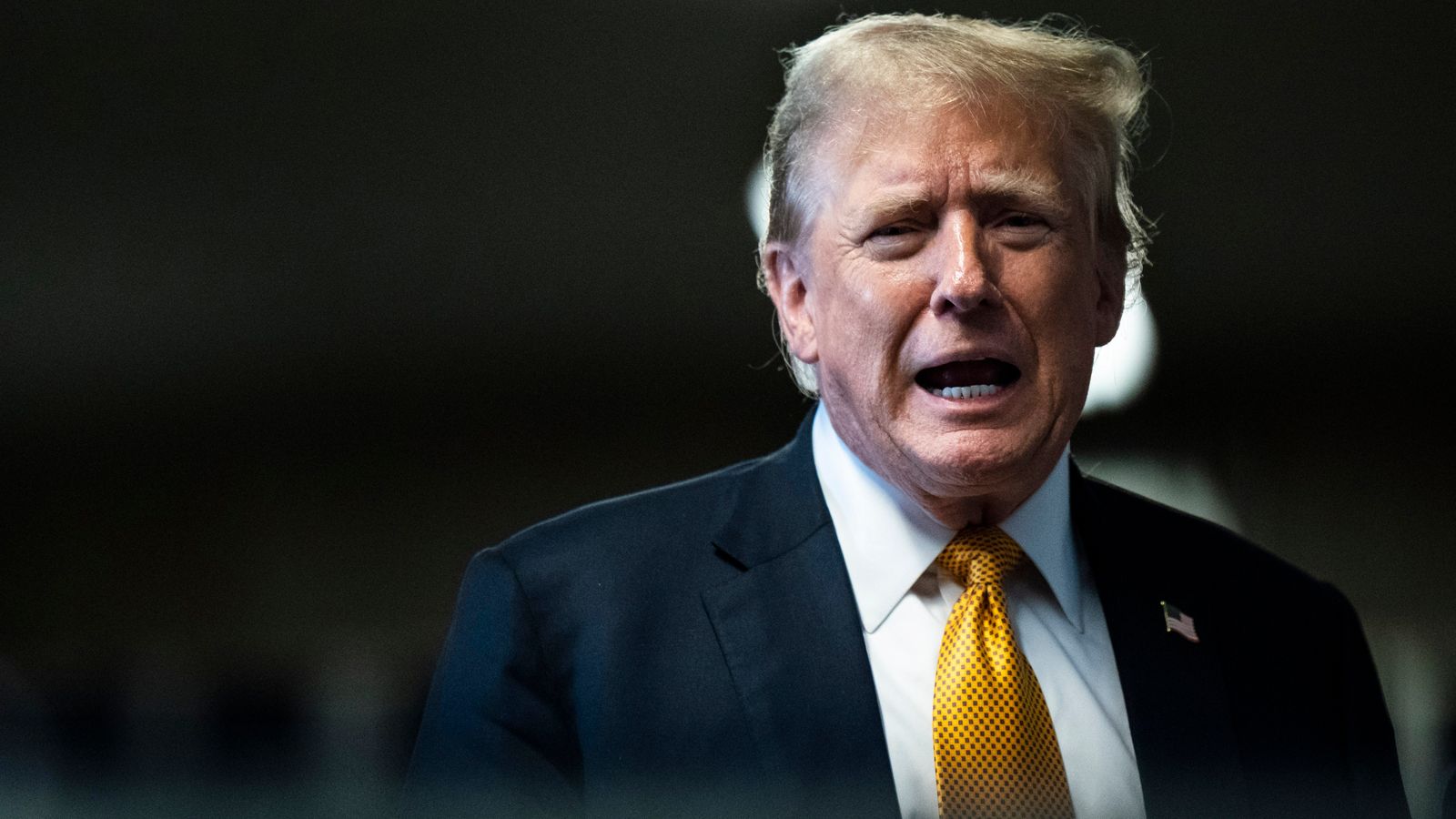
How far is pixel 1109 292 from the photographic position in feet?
4.59

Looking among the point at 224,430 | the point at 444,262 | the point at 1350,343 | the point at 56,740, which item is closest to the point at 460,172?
the point at 444,262

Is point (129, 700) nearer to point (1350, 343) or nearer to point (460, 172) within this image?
point (460, 172)

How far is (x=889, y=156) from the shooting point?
1.24m

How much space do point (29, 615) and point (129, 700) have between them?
0.10 m

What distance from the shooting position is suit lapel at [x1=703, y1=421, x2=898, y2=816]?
1.17 meters

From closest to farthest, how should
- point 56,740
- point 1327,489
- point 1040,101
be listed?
point 56,740
point 1040,101
point 1327,489

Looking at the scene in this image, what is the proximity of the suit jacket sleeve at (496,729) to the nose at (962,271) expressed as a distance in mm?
432

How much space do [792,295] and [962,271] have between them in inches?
8.2

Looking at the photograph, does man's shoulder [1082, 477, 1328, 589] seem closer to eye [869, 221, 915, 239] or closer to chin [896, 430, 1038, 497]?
chin [896, 430, 1038, 497]

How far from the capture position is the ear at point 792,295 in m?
1.33

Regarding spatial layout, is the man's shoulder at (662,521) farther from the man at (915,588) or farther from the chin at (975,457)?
the chin at (975,457)

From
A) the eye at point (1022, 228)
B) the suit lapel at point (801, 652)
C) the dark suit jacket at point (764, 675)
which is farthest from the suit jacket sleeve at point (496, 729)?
the eye at point (1022, 228)

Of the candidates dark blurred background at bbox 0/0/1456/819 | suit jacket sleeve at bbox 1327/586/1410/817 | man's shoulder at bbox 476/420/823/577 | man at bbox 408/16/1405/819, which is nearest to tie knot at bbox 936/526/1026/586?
man at bbox 408/16/1405/819

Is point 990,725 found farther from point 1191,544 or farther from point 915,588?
point 1191,544
